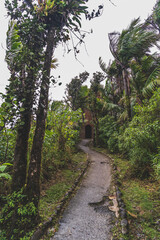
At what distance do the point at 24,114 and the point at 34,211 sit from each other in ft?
5.86

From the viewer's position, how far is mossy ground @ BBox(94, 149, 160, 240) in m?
2.57

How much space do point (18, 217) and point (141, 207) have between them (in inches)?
105

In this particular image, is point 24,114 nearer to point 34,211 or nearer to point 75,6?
point 34,211

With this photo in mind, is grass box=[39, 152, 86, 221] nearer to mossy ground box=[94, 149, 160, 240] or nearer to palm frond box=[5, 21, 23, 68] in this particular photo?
mossy ground box=[94, 149, 160, 240]

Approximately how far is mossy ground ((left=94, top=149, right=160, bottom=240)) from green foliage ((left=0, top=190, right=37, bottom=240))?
154 cm

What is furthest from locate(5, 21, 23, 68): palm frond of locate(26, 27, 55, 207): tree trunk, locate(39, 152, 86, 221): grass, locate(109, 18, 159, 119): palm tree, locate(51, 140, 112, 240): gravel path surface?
locate(109, 18, 159, 119): palm tree

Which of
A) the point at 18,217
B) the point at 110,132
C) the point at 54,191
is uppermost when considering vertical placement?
the point at 110,132

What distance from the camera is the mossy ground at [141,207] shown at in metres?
2.57

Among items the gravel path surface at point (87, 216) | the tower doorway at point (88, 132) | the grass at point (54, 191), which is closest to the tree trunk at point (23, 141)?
the grass at point (54, 191)

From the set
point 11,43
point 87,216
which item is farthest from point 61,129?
point 11,43

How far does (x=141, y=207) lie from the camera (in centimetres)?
338

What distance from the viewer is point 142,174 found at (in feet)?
16.3

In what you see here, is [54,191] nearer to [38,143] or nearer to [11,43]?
[38,143]

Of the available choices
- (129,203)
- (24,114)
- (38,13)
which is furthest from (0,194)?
(38,13)
